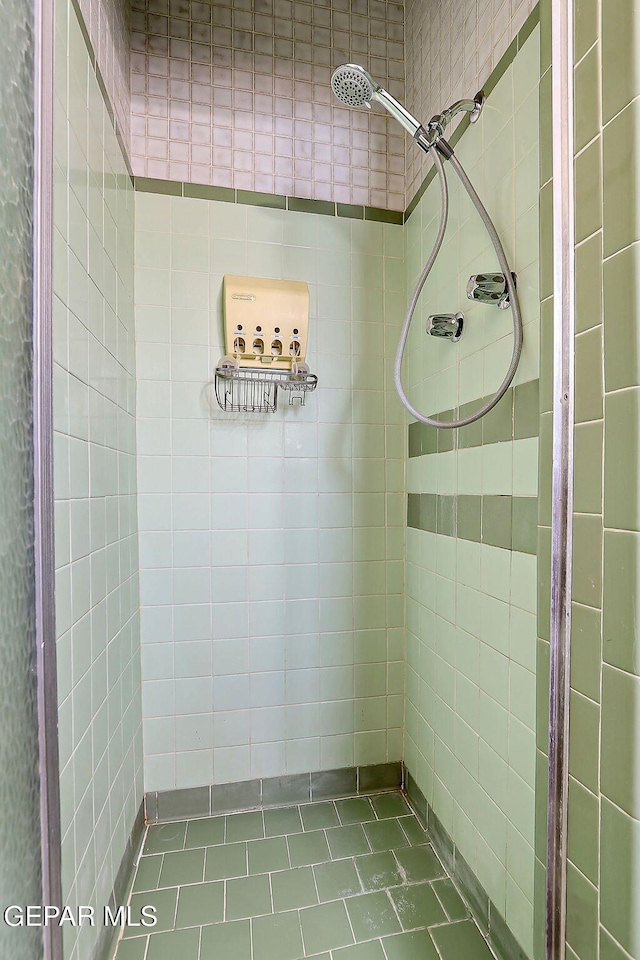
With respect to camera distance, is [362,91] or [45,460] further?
[362,91]

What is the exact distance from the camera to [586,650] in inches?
27.2

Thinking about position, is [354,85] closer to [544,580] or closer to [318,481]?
[318,481]

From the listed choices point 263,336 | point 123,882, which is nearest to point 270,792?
point 123,882

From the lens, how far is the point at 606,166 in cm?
65

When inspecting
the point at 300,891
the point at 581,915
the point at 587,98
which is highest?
the point at 587,98

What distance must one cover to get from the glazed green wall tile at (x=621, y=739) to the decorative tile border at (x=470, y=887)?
681mm

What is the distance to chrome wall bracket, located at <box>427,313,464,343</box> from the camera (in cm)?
125

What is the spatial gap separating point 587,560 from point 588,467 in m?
0.14


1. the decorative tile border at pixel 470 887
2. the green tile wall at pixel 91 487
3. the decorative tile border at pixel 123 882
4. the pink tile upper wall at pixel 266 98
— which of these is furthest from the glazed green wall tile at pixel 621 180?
the decorative tile border at pixel 123 882

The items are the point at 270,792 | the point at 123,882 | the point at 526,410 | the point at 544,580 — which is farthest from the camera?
the point at 270,792

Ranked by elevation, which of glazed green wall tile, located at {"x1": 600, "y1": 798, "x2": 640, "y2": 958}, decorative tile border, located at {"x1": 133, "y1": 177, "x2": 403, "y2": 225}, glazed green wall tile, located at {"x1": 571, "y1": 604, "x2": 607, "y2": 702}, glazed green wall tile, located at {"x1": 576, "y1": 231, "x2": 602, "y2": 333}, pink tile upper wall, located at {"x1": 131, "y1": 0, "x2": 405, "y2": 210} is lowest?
glazed green wall tile, located at {"x1": 600, "y1": 798, "x2": 640, "y2": 958}

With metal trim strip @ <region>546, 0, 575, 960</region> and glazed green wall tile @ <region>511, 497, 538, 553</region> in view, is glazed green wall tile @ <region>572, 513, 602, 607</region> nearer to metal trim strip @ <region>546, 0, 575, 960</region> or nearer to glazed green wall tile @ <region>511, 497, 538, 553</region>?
metal trim strip @ <region>546, 0, 575, 960</region>

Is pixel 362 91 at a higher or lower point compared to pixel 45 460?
higher

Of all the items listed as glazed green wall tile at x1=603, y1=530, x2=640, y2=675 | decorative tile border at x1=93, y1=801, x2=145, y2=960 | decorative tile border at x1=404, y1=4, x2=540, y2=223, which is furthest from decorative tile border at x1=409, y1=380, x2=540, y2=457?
decorative tile border at x1=93, y1=801, x2=145, y2=960
